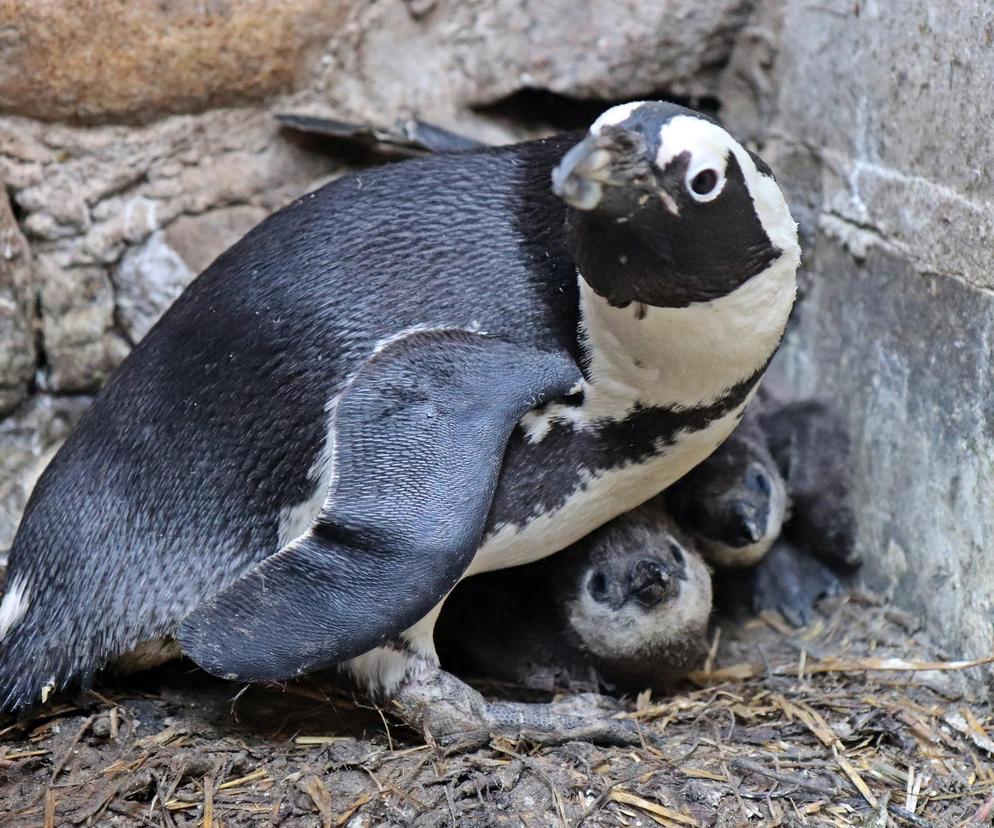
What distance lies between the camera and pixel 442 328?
1.70m

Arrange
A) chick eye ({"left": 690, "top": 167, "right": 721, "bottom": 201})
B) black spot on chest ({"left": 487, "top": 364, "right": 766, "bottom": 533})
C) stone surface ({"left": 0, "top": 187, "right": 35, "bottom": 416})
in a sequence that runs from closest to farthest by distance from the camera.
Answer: chick eye ({"left": 690, "top": 167, "right": 721, "bottom": 201}) < black spot on chest ({"left": 487, "top": 364, "right": 766, "bottom": 533}) < stone surface ({"left": 0, "top": 187, "right": 35, "bottom": 416})

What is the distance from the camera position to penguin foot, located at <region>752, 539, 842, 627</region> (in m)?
2.31


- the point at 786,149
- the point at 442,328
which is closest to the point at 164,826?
the point at 442,328

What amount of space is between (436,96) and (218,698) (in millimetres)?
A: 1263

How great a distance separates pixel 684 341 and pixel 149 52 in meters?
1.12

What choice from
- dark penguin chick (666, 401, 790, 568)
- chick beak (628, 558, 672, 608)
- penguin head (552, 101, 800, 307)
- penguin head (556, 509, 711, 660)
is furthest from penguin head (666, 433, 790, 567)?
penguin head (552, 101, 800, 307)

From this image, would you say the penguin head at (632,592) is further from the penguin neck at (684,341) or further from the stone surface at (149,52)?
the stone surface at (149,52)

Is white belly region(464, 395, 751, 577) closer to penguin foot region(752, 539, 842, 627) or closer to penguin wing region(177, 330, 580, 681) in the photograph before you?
penguin wing region(177, 330, 580, 681)

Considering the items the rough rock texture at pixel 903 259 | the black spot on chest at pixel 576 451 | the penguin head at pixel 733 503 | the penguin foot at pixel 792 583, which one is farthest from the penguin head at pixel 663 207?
the penguin foot at pixel 792 583

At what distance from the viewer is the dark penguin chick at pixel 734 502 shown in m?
2.20

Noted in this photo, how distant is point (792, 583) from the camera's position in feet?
7.70

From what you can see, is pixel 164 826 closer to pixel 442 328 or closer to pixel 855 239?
pixel 442 328

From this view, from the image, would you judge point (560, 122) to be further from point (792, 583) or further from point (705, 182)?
point (705, 182)

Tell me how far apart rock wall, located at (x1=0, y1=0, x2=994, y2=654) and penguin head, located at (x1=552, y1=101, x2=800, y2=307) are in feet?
1.36
